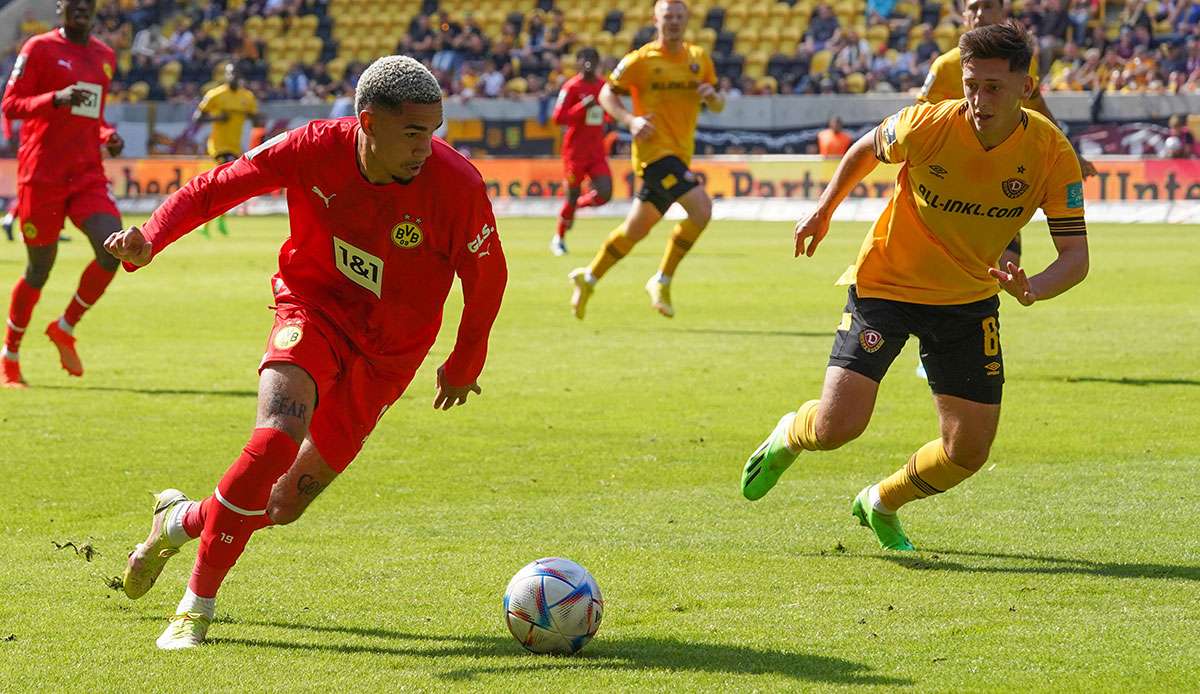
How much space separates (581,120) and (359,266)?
1997 cm

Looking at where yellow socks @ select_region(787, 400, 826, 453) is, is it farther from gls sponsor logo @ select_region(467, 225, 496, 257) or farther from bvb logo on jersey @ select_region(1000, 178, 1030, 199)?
gls sponsor logo @ select_region(467, 225, 496, 257)

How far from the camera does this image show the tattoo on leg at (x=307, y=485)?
5.87 meters

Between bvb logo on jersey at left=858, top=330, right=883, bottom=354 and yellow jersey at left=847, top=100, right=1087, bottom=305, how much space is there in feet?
0.56

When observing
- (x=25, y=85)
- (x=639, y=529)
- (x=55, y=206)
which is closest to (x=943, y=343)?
(x=639, y=529)

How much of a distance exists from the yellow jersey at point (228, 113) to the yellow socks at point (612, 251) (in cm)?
1606

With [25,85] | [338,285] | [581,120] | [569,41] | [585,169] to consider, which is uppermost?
[338,285]

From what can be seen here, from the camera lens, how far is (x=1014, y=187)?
21.3 feet

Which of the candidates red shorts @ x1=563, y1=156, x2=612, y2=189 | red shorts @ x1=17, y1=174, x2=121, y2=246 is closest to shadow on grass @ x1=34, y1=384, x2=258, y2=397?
red shorts @ x1=17, y1=174, x2=121, y2=246

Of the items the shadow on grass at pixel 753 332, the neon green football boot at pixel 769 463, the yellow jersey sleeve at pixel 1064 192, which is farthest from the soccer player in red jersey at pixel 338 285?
the shadow on grass at pixel 753 332

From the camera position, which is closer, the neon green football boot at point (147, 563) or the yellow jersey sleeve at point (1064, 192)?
the neon green football boot at point (147, 563)

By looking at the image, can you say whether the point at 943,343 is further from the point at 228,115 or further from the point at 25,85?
the point at 228,115

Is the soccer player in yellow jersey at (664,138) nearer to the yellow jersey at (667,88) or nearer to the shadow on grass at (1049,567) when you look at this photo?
the yellow jersey at (667,88)

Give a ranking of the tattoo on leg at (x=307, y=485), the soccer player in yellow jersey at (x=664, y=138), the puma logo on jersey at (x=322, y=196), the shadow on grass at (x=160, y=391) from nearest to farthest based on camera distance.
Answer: the puma logo on jersey at (x=322, y=196) → the tattoo on leg at (x=307, y=485) → the shadow on grass at (x=160, y=391) → the soccer player in yellow jersey at (x=664, y=138)

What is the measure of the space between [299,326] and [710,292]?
12.8 m
